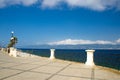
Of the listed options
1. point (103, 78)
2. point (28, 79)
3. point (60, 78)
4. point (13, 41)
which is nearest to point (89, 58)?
point (103, 78)

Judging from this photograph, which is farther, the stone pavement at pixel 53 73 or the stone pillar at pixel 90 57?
the stone pillar at pixel 90 57

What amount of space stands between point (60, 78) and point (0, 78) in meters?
3.20

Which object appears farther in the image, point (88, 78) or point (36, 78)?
point (88, 78)

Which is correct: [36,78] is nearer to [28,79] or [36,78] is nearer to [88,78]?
[28,79]

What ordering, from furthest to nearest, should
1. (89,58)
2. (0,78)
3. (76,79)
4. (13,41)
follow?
(13,41), (89,58), (76,79), (0,78)

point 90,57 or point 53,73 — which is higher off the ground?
point 90,57

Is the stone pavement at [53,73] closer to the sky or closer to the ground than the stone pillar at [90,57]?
closer to the ground

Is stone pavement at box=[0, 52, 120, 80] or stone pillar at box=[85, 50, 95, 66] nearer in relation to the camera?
stone pavement at box=[0, 52, 120, 80]

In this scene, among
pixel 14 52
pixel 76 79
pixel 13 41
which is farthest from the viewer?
pixel 13 41

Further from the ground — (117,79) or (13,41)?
(13,41)

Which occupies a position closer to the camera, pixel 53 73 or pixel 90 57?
pixel 53 73

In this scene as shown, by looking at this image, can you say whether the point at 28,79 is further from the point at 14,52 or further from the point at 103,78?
the point at 14,52

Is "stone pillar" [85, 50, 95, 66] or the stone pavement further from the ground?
"stone pillar" [85, 50, 95, 66]

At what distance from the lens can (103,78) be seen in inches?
409
